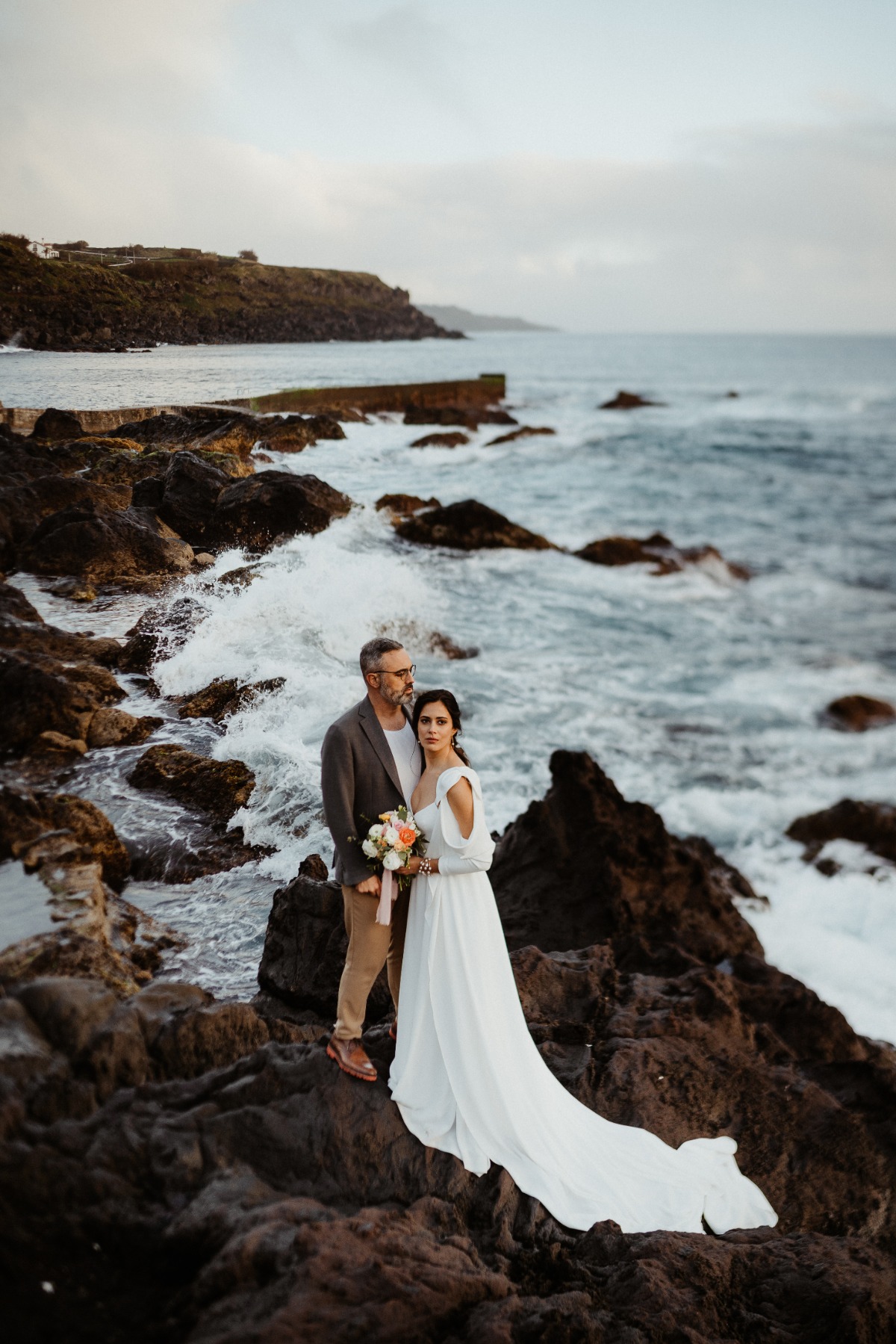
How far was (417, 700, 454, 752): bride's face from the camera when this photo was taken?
3514mm

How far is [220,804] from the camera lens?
5.66m

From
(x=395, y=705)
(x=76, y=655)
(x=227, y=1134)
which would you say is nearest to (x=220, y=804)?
(x=76, y=655)

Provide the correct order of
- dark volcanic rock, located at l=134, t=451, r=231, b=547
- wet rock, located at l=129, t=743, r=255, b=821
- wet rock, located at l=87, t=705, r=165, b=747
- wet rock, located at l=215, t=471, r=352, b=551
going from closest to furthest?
wet rock, located at l=87, t=705, r=165, b=747, wet rock, located at l=129, t=743, r=255, b=821, dark volcanic rock, located at l=134, t=451, r=231, b=547, wet rock, located at l=215, t=471, r=352, b=551

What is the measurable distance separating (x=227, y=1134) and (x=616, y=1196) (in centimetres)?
167

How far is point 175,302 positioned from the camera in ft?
20.6

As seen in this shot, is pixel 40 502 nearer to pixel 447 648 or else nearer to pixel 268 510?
pixel 268 510

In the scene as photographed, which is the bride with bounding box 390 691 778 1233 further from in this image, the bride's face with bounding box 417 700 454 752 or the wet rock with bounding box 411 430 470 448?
the wet rock with bounding box 411 430 470 448

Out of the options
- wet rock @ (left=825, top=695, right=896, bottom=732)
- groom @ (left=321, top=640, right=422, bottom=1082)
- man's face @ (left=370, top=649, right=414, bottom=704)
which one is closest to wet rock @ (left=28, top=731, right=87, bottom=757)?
groom @ (left=321, top=640, right=422, bottom=1082)

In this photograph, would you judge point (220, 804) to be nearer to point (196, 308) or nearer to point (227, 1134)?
point (227, 1134)

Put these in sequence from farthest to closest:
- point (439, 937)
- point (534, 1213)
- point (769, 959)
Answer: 1. point (769, 959)
2. point (439, 937)
3. point (534, 1213)

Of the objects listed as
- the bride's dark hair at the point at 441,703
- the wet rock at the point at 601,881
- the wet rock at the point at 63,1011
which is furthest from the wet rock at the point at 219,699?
the wet rock at the point at 63,1011

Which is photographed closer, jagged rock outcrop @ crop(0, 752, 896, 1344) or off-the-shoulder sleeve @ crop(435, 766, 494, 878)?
jagged rock outcrop @ crop(0, 752, 896, 1344)

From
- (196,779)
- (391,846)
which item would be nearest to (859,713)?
(196,779)

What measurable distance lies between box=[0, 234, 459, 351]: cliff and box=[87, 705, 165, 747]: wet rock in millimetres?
2429
